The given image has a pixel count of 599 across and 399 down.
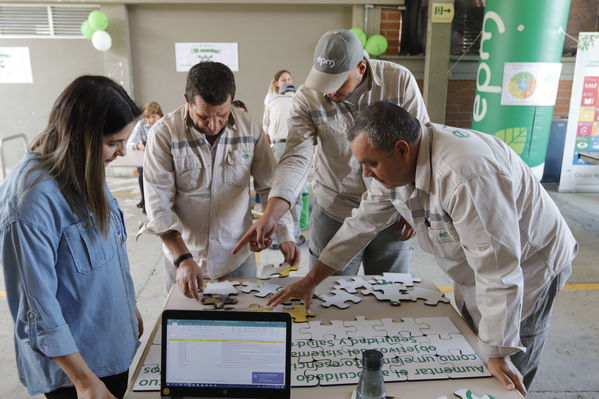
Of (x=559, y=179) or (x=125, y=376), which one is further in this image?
(x=559, y=179)

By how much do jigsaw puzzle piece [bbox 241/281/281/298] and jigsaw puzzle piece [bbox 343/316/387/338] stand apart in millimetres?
388

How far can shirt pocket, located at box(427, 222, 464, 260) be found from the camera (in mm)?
1611

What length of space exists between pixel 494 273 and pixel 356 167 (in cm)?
114

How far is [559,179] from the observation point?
7168mm

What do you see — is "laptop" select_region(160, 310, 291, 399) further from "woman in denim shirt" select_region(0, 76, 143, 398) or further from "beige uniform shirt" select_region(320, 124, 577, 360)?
"beige uniform shirt" select_region(320, 124, 577, 360)

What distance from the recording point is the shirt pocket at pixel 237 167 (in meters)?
2.19

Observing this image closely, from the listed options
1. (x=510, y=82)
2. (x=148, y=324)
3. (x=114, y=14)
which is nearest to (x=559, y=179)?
(x=510, y=82)

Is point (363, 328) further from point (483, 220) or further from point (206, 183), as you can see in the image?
point (206, 183)

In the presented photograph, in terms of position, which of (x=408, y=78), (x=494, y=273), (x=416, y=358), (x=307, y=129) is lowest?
(x=416, y=358)

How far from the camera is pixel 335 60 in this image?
2.15m

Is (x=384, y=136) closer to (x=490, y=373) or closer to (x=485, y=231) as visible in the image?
(x=485, y=231)

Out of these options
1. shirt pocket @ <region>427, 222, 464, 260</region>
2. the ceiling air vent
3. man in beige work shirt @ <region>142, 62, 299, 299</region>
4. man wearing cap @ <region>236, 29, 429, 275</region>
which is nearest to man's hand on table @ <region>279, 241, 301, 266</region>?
man in beige work shirt @ <region>142, 62, 299, 299</region>

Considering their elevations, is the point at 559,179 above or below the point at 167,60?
below

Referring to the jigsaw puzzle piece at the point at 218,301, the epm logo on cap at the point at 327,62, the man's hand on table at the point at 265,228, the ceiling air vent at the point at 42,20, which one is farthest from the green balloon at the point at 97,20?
the jigsaw puzzle piece at the point at 218,301
